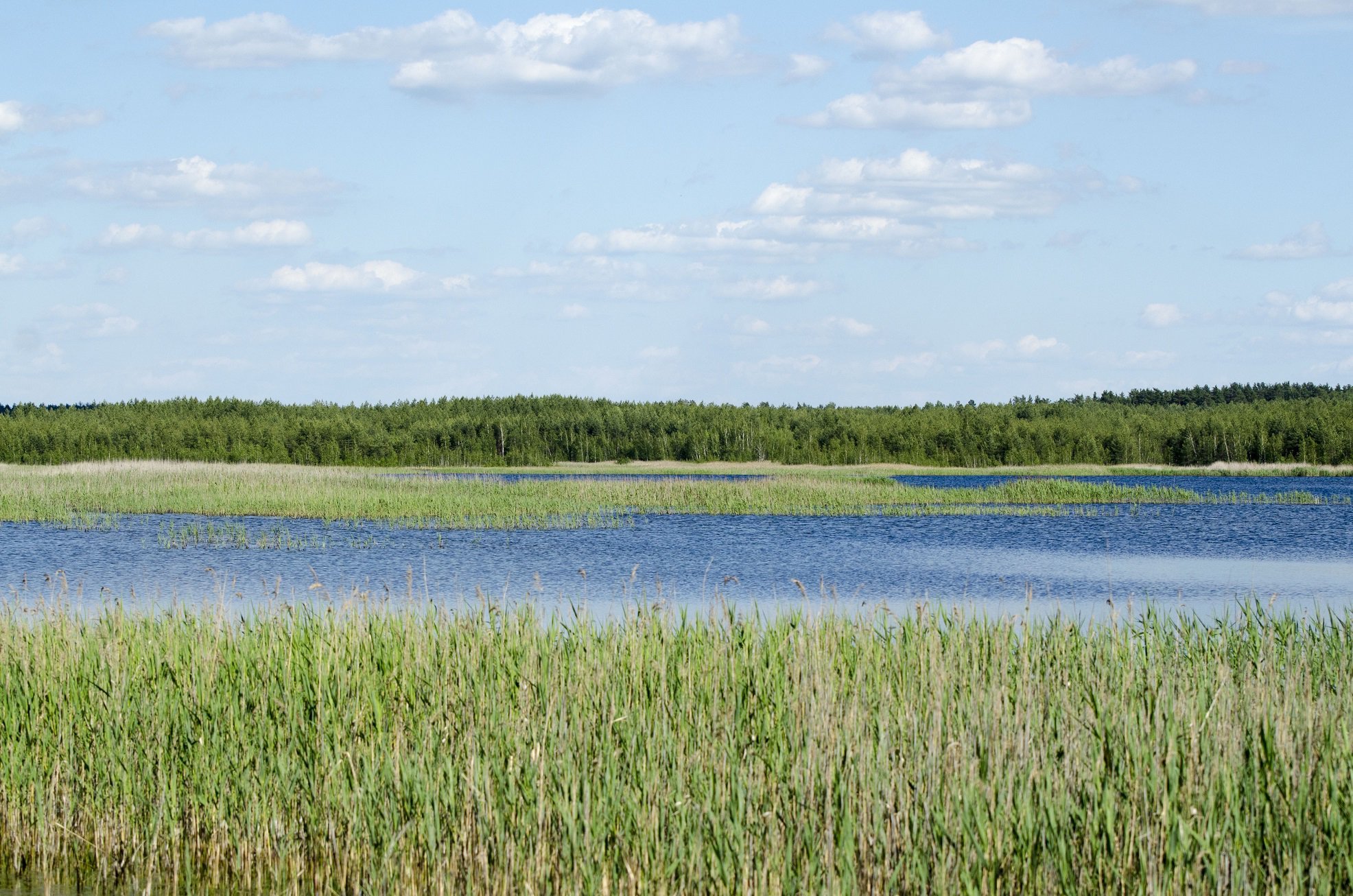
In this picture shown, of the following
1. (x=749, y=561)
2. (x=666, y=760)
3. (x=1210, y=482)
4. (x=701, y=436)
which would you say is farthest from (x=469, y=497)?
(x=701, y=436)

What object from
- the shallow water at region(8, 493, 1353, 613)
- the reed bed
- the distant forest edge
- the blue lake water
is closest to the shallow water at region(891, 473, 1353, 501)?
the reed bed

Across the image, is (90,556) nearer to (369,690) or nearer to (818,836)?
(369,690)

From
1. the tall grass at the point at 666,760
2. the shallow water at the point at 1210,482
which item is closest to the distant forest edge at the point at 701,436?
the shallow water at the point at 1210,482

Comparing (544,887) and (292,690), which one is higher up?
(292,690)

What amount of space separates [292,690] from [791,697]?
2.63 meters

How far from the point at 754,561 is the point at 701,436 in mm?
64853

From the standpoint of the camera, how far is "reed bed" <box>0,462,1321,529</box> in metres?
32.6

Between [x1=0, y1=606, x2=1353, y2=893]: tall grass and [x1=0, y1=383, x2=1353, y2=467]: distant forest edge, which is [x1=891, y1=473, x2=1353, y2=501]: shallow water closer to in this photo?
[x1=0, y1=383, x2=1353, y2=467]: distant forest edge

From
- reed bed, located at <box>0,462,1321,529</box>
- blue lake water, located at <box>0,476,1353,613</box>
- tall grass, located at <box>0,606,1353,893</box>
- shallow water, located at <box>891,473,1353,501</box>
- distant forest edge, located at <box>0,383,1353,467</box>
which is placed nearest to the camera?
tall grass, located at <box>0,606,1353,893</box>

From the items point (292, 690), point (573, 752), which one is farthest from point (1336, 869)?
point (292, 690)

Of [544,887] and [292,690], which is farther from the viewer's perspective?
[292,690]

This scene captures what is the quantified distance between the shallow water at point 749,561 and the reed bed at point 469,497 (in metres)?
1.70

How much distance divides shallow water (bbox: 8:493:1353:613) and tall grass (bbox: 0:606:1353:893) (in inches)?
194

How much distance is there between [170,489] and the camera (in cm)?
3619
